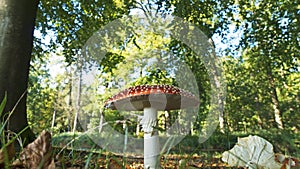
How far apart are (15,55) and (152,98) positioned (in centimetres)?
107

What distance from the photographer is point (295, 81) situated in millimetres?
10156

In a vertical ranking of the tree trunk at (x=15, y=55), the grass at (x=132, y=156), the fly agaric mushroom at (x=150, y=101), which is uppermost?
the tree trunk at (x=15, y=55)

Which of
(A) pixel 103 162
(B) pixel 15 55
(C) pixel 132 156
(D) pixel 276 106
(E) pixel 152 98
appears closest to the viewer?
(A) pixel 103 162

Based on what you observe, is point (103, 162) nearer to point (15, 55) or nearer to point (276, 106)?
point (15, 55)

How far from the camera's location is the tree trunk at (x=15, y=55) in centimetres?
176

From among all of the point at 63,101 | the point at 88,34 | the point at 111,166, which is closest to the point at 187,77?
the point at 88,34

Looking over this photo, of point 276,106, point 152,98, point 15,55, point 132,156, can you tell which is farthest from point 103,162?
point 276,106

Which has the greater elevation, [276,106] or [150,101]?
[276,106]

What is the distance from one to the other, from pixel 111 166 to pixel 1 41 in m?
1.56

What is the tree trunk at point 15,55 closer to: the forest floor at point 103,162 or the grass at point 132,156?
the grass at point 132,156

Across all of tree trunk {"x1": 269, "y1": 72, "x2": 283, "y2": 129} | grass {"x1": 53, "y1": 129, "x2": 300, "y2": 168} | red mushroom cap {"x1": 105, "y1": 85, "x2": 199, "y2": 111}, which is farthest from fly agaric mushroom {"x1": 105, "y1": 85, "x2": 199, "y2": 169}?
tree trunk {"x1": 269, "y1": 72, "x2": 283, "y2": 129}

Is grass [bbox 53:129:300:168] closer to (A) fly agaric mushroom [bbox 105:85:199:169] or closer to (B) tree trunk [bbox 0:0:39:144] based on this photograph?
(A) fly agaric mushroom [bbox 105:85:199:169]

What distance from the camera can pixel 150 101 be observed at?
5.22 ft

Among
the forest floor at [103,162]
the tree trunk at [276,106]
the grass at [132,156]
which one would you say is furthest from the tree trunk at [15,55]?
the tree trunk at [276,106]
